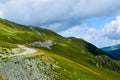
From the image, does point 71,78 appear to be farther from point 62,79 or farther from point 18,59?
point 18,59

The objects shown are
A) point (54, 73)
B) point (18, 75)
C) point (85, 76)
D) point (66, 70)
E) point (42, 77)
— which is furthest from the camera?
point (85, 76)

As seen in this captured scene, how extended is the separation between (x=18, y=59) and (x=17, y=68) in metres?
11.6

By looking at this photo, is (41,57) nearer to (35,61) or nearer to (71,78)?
(35,61)

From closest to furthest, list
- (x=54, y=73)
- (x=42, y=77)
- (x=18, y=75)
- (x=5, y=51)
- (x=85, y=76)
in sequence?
(x=18, y=75) < (x=42, y=77) < (x=54, y=73) < (x=85, y=76) < (x=5, y=51)

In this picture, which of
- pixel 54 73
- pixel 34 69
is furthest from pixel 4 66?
pixel 54 73

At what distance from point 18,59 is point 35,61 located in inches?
236

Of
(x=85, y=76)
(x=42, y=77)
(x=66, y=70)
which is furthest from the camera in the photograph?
(x=85, y=76)

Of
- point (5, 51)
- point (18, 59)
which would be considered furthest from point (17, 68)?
point (5, 51)

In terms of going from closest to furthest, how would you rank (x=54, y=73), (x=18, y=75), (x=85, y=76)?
1. (x=18, y=75)
2. (x=54, y=73)
3. (x=85, y=76)

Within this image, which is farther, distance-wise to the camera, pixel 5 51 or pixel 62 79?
pixel 5 51

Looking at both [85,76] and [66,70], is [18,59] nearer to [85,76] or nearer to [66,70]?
[66,70]

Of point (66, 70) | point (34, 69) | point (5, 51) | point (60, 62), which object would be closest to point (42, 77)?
point (34, 69)

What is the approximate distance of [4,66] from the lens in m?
92.6

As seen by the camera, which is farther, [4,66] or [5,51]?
[5,51]
